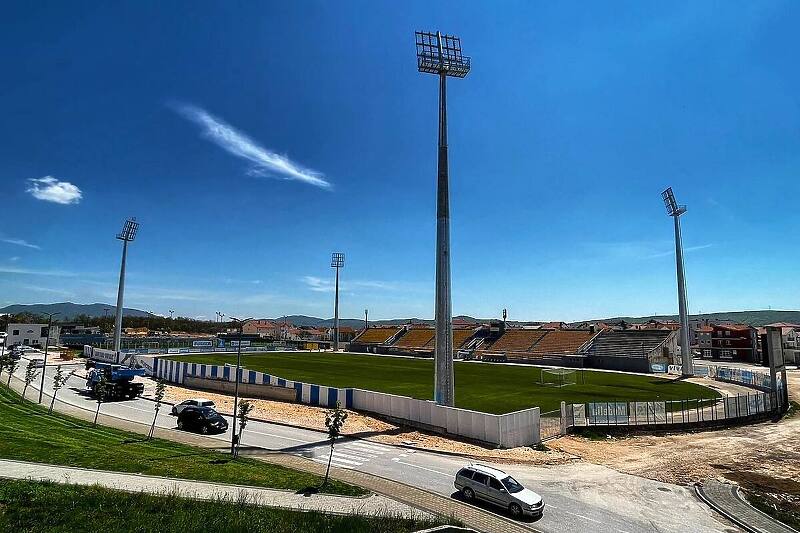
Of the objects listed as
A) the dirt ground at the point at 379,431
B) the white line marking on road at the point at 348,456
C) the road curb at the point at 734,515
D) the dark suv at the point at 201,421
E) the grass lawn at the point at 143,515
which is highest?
the grass lawn at the point at 143,515

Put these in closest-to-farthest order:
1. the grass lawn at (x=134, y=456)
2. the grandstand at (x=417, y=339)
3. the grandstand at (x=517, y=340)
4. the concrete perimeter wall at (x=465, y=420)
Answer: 1. the grass lawn at (x=134, y=456)
2. the concrete perimeter wall at (x=465, y=420)
3. the grandstand at (x=517, y=340)
4. the grandstand at (x=417, y=339)

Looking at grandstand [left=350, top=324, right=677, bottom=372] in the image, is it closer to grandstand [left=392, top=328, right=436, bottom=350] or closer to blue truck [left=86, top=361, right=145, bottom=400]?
grandstand [left=392, top=328, right=436, bottom=350]

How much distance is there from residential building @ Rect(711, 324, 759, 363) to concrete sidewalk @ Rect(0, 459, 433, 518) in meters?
109

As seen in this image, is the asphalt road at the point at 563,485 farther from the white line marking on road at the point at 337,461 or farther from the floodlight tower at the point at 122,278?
the floodlight tower at the point at 122,278

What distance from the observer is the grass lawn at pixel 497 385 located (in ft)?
148

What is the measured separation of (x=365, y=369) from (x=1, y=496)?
2430 inches

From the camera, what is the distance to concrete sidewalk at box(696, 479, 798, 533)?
18.3 m

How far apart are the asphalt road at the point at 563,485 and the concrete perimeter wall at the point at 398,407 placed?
392cm

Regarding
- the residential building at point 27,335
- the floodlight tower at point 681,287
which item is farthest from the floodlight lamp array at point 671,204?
the residential building at point 27,335

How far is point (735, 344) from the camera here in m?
109

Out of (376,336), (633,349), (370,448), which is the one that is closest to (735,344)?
(633,349)

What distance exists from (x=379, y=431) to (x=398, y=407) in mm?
2961

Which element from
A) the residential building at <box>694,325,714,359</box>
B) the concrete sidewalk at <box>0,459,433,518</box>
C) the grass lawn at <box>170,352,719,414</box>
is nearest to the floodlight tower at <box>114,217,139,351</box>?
the grass lawn at <box>170,352,719,414</box>

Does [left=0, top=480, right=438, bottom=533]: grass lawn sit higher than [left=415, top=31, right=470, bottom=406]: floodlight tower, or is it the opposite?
[left=415, top=31, right=470, bottom=406]: floodlight tower
